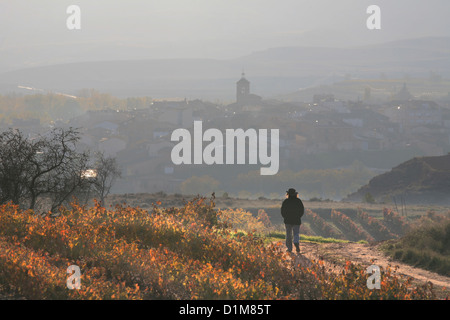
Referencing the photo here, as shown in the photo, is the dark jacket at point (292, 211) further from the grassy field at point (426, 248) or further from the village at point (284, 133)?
the village at point (284, 133)

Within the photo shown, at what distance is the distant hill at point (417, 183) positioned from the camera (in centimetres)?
6794

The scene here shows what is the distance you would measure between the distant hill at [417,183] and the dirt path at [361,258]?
4936 cm

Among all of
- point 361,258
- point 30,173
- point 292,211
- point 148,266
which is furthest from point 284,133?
point 148,266

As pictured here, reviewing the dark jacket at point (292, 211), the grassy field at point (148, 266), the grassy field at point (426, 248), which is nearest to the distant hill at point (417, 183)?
the grassy field at point (426, 248)

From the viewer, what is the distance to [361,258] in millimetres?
15266

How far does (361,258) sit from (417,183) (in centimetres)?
6054

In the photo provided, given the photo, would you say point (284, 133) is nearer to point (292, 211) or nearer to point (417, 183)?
point (417, 183)

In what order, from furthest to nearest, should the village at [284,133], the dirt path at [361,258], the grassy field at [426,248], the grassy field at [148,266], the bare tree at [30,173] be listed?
the village at [284,133], the bare tree at [30,173], the grassy field at [426,248], the dirt path at [361,258], the grassy field at [148,266]

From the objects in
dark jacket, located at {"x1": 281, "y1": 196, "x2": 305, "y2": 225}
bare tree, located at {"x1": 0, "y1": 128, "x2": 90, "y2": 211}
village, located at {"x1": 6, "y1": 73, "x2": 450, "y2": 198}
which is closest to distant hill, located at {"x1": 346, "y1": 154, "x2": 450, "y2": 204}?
village, located at {"x1": 6, "y1": 73, "x2": 450, "y2": 198}

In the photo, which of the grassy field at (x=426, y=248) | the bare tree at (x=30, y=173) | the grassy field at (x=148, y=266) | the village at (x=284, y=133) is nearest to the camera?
the grassy field at (x=148, y=266)

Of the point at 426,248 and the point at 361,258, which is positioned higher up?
the point at 426,248

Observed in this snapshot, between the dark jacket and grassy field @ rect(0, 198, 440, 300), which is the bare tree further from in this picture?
the dark jacket
